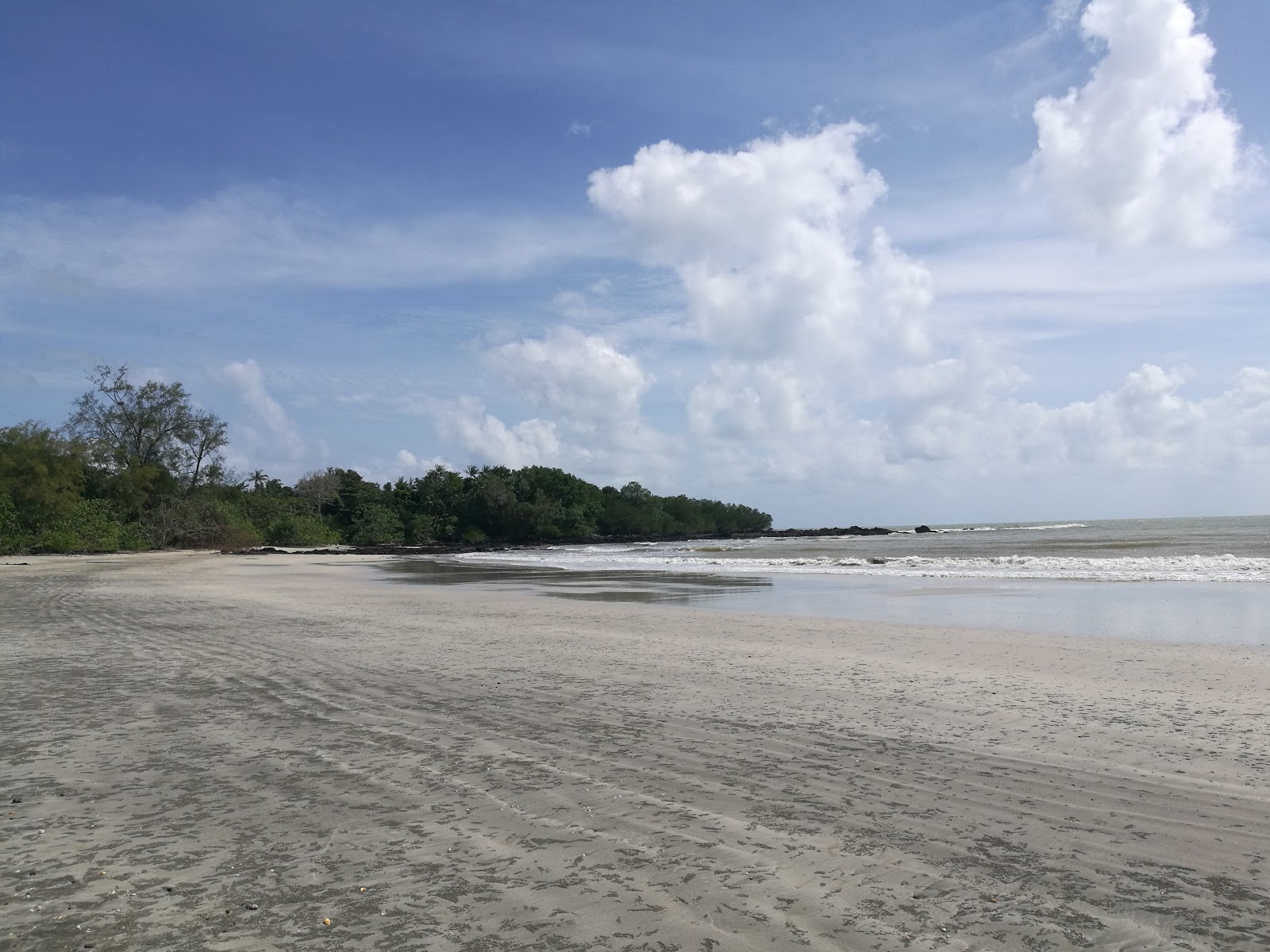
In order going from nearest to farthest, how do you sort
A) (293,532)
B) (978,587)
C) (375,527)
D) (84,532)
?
(978,587), (84,532), (293,532), (375,527)

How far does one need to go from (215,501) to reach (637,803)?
68396 mm

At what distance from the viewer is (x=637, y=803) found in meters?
4.93

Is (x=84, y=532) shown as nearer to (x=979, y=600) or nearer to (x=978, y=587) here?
(x=978, y=587)

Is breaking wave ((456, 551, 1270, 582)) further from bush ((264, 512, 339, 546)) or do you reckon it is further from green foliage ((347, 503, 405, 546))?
green foliage ((347, 503, 405, 546))

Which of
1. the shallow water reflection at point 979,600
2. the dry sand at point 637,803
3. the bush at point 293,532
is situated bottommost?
the shallow water reflection at point 979,600

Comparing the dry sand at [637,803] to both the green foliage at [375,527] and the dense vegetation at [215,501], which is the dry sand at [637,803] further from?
the green foliage at [375,527]

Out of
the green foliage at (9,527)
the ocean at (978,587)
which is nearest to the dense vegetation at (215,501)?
the green foliage at (9,527)

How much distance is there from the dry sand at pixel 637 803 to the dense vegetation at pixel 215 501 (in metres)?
48.2

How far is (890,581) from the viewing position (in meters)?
25.2

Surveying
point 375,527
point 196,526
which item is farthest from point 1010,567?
point 375,527

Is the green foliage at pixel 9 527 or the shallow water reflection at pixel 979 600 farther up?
the green foliage at pixel 9 527

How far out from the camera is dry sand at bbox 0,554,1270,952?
11.5 ft

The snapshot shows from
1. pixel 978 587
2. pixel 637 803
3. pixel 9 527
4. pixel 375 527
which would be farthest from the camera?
pixel 375 527

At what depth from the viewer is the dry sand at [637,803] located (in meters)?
3.51
